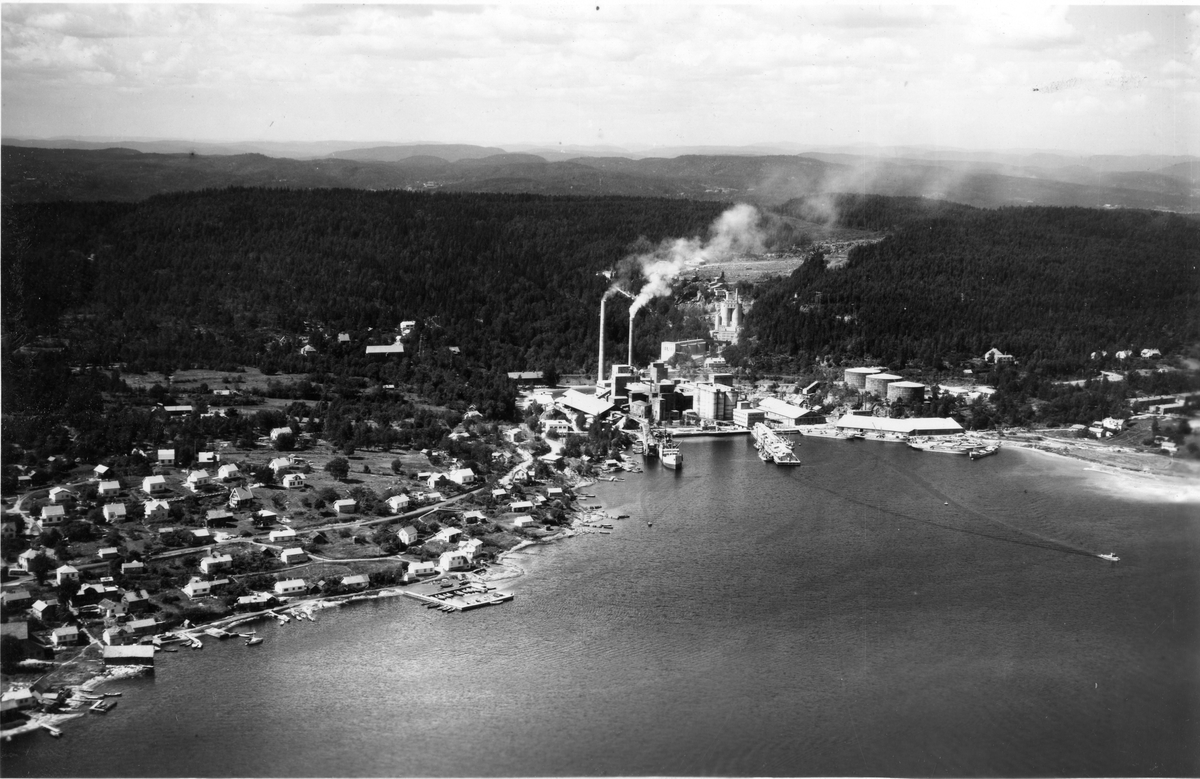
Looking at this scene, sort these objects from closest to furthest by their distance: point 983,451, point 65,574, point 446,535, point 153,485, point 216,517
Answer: point 65,574, point 216,517, point 446,535, point 153,485, point 983,451

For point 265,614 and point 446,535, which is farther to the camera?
point 446,535

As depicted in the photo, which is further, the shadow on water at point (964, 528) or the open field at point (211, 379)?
the open field at point (211, 379)

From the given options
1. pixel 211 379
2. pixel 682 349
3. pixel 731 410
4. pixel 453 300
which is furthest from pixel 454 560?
pixel 453 300

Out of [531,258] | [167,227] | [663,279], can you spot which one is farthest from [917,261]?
[167,227]

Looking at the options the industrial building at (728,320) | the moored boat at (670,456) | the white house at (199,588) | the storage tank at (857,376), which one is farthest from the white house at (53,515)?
the industrial building at (728,320)

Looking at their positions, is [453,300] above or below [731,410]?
above

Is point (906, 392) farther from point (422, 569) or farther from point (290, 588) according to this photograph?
point (290, 588)

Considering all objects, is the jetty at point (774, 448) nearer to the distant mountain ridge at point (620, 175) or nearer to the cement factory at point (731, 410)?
the cement factory at point (731, 410)
